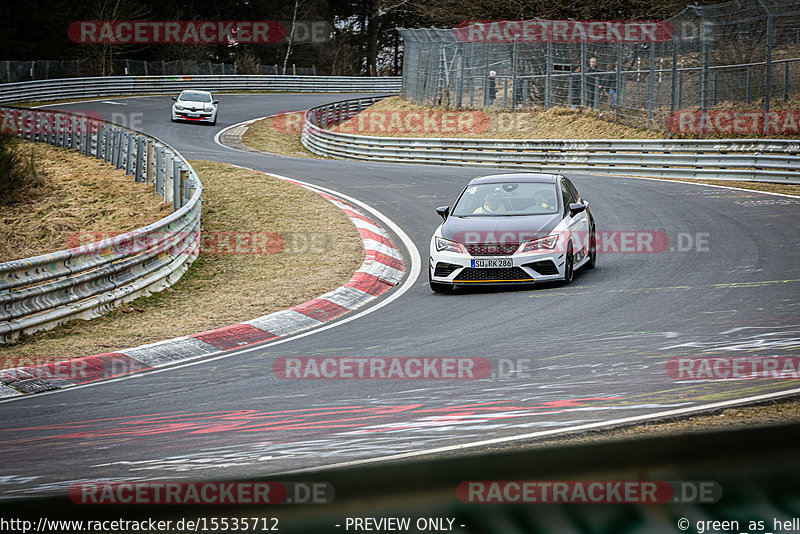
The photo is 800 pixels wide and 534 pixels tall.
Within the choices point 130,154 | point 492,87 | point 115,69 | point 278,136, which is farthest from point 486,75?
point 115,69

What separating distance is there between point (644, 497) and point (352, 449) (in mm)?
3431

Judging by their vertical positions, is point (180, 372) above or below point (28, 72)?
below

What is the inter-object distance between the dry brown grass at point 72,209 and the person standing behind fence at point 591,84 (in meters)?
16.1

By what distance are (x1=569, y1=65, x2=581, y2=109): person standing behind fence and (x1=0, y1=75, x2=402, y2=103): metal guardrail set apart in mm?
33629

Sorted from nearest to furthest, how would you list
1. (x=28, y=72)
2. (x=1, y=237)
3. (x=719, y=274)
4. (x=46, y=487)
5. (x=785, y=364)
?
1. (x=46, y=487)
2. (x=785, y=364)
3. (x=719, y=274)
4. (x=1, y=237)
5. (x=28, y=72)

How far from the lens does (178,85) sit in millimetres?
61031

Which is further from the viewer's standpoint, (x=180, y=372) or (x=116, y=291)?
(x=116, y=291)

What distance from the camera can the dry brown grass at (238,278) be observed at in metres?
9.76

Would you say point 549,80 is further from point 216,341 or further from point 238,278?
point 216,341

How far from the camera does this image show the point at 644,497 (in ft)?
4.09

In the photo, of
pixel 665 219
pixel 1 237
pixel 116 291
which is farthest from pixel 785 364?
pixel 1 237

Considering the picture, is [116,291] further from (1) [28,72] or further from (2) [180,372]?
(1) [28,72]

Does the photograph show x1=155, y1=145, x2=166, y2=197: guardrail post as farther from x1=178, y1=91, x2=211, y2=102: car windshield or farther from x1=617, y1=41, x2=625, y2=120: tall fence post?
x1=178, y1=91, x2=211, y2=102: car windshield

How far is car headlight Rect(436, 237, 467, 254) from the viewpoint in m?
11.4
